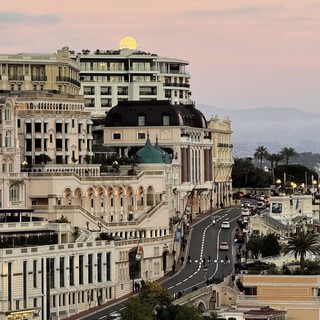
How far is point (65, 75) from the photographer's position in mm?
196125

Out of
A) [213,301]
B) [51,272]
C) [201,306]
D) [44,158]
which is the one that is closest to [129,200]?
[44,158]

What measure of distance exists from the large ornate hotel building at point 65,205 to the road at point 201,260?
202 cm

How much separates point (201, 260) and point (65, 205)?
1309 cm

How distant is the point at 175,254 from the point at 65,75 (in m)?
33.4

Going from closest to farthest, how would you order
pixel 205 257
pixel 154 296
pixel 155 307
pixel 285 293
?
pixel 155 307 → pixel 154 296 → pixel 285 293 → pixel 205 257

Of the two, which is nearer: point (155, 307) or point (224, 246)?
point (155, 307)

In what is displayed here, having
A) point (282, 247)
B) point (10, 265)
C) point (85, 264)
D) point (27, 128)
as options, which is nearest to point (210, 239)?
point (282, 247)

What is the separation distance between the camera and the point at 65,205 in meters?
163

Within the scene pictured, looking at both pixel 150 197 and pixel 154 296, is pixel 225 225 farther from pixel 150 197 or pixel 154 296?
pixel 154 296

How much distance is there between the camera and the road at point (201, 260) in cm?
15362

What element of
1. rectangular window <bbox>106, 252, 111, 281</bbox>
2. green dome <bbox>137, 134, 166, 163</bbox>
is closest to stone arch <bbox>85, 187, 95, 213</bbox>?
green dome <bbox>137, 134, 166, 163</bbox>

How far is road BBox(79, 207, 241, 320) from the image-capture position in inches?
6048

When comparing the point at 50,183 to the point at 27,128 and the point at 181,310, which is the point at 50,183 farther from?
the point at 181,310

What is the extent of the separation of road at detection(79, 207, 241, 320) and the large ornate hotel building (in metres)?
2.02
